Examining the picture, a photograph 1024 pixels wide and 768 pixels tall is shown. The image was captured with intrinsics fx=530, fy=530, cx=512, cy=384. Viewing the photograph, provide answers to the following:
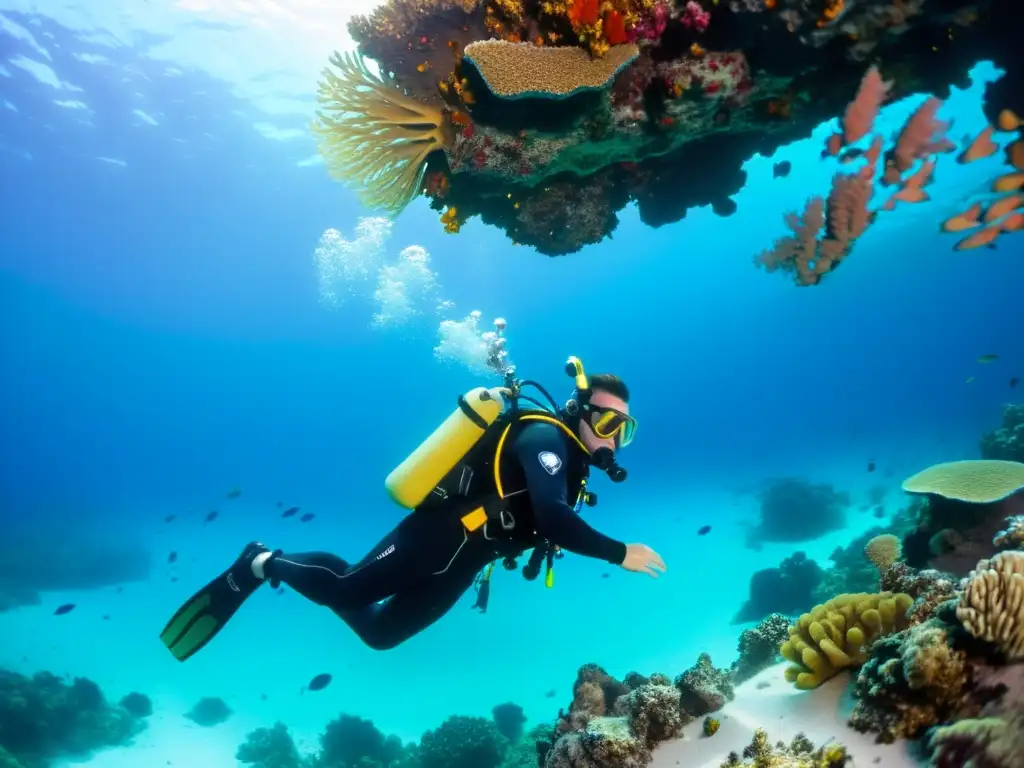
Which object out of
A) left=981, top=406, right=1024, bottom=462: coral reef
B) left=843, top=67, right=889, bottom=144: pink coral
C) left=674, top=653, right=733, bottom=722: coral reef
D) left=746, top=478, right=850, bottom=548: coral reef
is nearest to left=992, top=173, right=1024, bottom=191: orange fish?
left=843, top=67, right=889, bottom=144: pink coral

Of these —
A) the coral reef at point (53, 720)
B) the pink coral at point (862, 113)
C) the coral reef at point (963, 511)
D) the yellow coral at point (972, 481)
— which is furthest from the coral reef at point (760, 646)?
the coral reef at point (53, 720)

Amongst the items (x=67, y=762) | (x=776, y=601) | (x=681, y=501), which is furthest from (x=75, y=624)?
(x=681, y=501)

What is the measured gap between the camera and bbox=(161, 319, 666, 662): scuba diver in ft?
15.1

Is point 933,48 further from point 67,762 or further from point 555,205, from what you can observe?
point 67,762

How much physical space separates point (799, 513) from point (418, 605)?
29349 mm

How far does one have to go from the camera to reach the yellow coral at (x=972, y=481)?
18.0 feet

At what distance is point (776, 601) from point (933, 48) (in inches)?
654

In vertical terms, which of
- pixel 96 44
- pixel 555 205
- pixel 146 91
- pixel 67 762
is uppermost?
pixel 146 91

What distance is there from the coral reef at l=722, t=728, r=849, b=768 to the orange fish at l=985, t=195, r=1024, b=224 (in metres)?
4.28

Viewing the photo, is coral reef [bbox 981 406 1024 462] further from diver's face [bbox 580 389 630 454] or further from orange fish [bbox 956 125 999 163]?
diver's face [bbox 580 389 630 454]

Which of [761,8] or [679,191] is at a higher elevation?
[679,191]

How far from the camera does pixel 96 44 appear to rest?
80.2ft

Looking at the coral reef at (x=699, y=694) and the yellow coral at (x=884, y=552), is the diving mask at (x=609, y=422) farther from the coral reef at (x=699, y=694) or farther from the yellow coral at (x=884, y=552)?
the yellow coral at (x=884, y=552)

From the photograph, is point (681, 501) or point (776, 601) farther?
point (681, 501)
